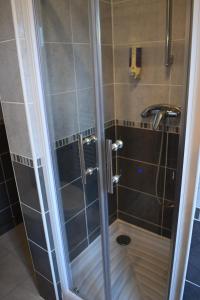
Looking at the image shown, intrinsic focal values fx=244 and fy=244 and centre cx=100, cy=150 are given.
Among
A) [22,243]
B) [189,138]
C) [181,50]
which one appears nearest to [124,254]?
[22,243]

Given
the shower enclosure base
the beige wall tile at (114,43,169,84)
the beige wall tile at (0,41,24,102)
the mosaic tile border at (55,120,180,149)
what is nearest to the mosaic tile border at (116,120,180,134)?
the mosaic tile border at (55,120,180,149)

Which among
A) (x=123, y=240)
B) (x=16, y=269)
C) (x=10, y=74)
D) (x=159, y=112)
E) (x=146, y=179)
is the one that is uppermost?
(x=10, y=74)

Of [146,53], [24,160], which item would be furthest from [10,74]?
[146,53]

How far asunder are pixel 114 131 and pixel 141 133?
20 centimetres

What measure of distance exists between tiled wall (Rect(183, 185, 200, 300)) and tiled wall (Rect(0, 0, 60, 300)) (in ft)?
2.52

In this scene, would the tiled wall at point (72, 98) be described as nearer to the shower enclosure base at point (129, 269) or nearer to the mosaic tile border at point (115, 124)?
the mosaic tile border at point (115, 124)

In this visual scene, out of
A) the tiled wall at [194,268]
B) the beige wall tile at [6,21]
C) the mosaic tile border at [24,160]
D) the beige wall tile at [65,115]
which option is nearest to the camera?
the tiled wall at [194,268]

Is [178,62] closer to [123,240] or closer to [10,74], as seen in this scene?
[10,74]

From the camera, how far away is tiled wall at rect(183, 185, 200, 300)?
35.7 inches

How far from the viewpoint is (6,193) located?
7.22 ft

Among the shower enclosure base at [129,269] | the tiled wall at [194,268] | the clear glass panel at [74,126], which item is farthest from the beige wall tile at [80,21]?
the shower enclosure base at [129,269]

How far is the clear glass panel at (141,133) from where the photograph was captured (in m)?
1.54

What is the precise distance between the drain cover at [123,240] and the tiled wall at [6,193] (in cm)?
100

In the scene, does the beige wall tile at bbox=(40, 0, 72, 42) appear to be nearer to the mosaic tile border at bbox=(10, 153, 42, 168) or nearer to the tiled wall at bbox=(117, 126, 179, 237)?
the mosaic tile border at bbox=(10, 153, 42, 168)
